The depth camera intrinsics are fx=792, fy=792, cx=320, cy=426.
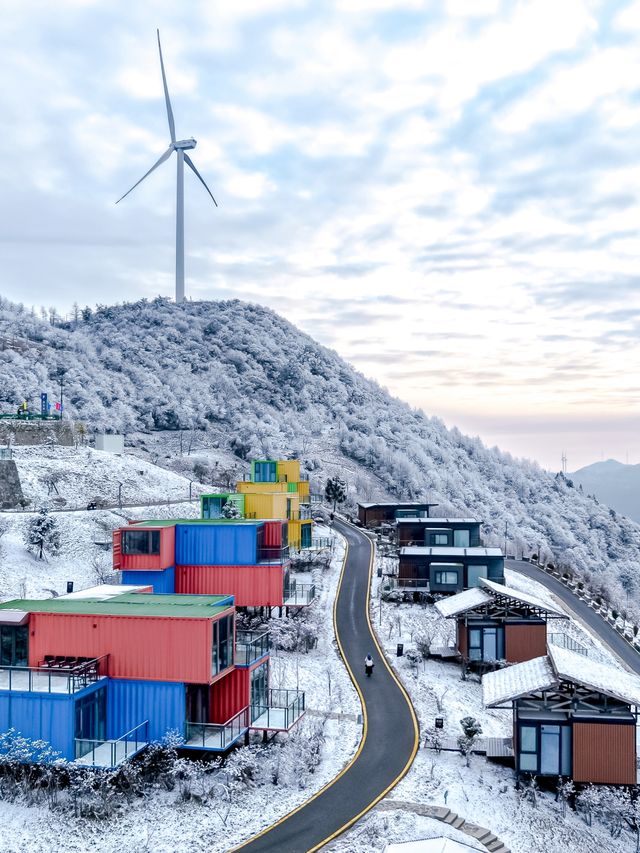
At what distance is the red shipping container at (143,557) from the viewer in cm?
3850

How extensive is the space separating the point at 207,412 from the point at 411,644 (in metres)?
105

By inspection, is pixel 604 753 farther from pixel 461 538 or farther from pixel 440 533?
pixel 461 538

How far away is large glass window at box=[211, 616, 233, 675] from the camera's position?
2619cm

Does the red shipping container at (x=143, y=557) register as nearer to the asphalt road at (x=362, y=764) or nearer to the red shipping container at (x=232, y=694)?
the asphalt road at (x=362, y=764)

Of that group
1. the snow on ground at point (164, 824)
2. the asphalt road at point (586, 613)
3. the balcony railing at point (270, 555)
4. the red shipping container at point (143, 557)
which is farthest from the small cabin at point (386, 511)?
the snow on ground at point (164, 824)

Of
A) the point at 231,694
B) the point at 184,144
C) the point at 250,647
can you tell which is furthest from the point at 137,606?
the point at 184,144

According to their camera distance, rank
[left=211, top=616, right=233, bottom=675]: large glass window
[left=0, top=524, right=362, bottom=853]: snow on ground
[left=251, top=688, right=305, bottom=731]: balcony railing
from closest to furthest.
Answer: [left=0, top=524, right=362, bottom=853]: snow on ground → [left=211, top=616, right=233, bottom=675]: large glass window → [left=251, top=688, right=305, bottom=731]: balcony railing

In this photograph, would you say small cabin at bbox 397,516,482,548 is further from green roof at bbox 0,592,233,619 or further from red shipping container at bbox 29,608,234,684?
red shipping container at bbox 29,608,234,684

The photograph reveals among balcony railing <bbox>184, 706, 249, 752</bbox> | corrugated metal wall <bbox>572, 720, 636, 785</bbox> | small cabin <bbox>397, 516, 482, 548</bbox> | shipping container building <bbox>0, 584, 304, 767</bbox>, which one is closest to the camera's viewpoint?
shipping container building <bbox>0, 584, 304, 767</bbox>

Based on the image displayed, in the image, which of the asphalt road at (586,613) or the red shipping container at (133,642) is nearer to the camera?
the red shipping container at (133,642)

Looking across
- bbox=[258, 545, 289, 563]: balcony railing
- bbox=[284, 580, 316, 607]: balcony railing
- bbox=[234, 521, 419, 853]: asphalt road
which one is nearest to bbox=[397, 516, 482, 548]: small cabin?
bbox=[234, 521, 419, 853]: asphalt road

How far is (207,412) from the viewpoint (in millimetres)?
144000

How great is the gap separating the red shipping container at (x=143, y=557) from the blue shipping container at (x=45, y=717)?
546 inches

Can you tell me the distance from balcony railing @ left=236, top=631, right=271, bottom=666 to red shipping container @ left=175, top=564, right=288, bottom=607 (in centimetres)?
938
